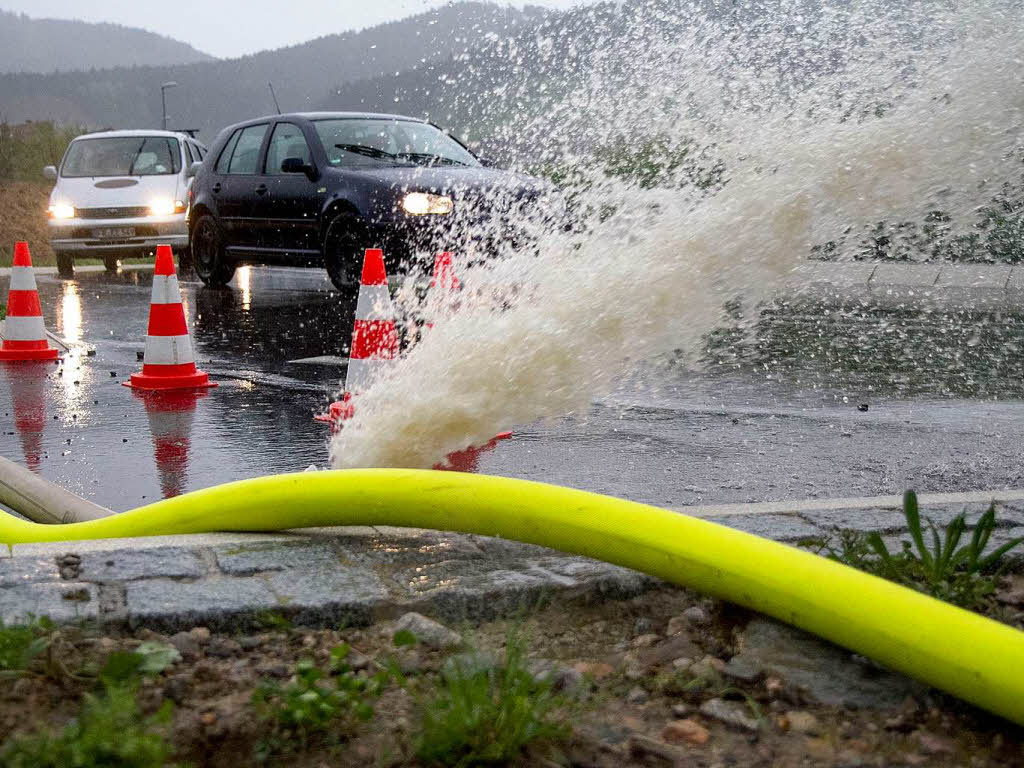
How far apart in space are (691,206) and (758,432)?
112cm

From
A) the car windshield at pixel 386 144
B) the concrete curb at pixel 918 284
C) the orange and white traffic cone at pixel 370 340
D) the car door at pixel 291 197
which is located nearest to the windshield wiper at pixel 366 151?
the car windshield at pixel 386 144

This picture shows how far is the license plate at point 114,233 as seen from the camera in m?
18.1

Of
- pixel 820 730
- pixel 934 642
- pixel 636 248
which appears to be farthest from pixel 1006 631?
pixel 636 248

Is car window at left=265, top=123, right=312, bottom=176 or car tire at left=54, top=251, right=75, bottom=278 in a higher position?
car window at left=265, top=123, right=312, bottom=176

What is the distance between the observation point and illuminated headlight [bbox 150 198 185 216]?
18.2m

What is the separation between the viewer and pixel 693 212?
5.65m

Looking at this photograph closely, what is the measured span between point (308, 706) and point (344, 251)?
35.7 feet

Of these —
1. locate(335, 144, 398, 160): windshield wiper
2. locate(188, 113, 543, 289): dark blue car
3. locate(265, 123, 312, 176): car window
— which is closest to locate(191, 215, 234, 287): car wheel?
locate(188, 113, 543, 289): dark blue car

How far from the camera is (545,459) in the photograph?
5574mm

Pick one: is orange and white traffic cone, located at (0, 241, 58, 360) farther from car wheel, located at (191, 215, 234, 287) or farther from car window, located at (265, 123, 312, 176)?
car wheel, located at (191, 215, 234, 287)

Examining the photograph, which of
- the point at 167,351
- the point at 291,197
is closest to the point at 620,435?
the point at 167,351

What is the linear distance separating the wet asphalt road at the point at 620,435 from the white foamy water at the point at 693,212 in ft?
1.90

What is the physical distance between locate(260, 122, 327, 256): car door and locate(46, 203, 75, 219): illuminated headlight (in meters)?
5.17

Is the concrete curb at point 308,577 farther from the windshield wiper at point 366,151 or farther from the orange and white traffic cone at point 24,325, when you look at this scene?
the windshield wiper at point 366,151
